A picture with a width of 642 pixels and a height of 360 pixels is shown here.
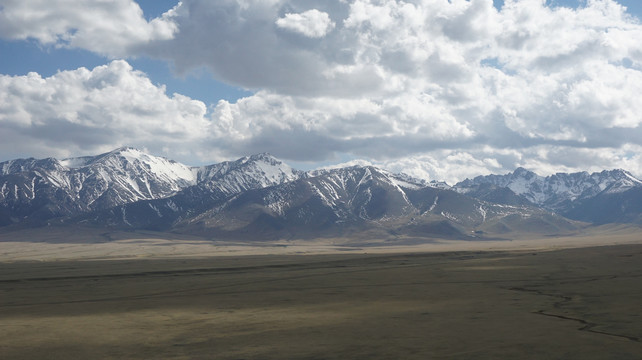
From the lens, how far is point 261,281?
9475 cm

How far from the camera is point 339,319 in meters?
49.7

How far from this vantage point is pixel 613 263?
110000 mm

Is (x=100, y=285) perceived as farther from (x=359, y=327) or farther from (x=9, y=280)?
(x=359, y=327)

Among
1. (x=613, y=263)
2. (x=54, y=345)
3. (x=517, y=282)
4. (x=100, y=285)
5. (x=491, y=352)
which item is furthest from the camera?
(x=613, y=263)

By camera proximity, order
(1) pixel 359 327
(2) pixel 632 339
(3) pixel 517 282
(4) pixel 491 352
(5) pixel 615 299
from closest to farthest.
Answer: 1. (4) pixel 491 352
2. (2) pixel 632 339
3. (1) pixel 359 327
4. (5) pixel 615 299
5. (3) pixel 517 282

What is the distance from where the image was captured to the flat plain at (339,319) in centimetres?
3606

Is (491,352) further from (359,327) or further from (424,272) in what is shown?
(424,272)

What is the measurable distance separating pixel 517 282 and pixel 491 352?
48.3 meters

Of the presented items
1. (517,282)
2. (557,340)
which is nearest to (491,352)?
(557,340)

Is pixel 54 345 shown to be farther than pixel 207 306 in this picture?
No

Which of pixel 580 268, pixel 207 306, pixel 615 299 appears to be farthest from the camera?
pixel 580 268

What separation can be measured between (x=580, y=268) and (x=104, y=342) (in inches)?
3363

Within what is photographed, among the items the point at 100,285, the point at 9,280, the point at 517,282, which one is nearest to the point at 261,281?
the point at 100,285

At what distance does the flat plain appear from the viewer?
36.1 metres
